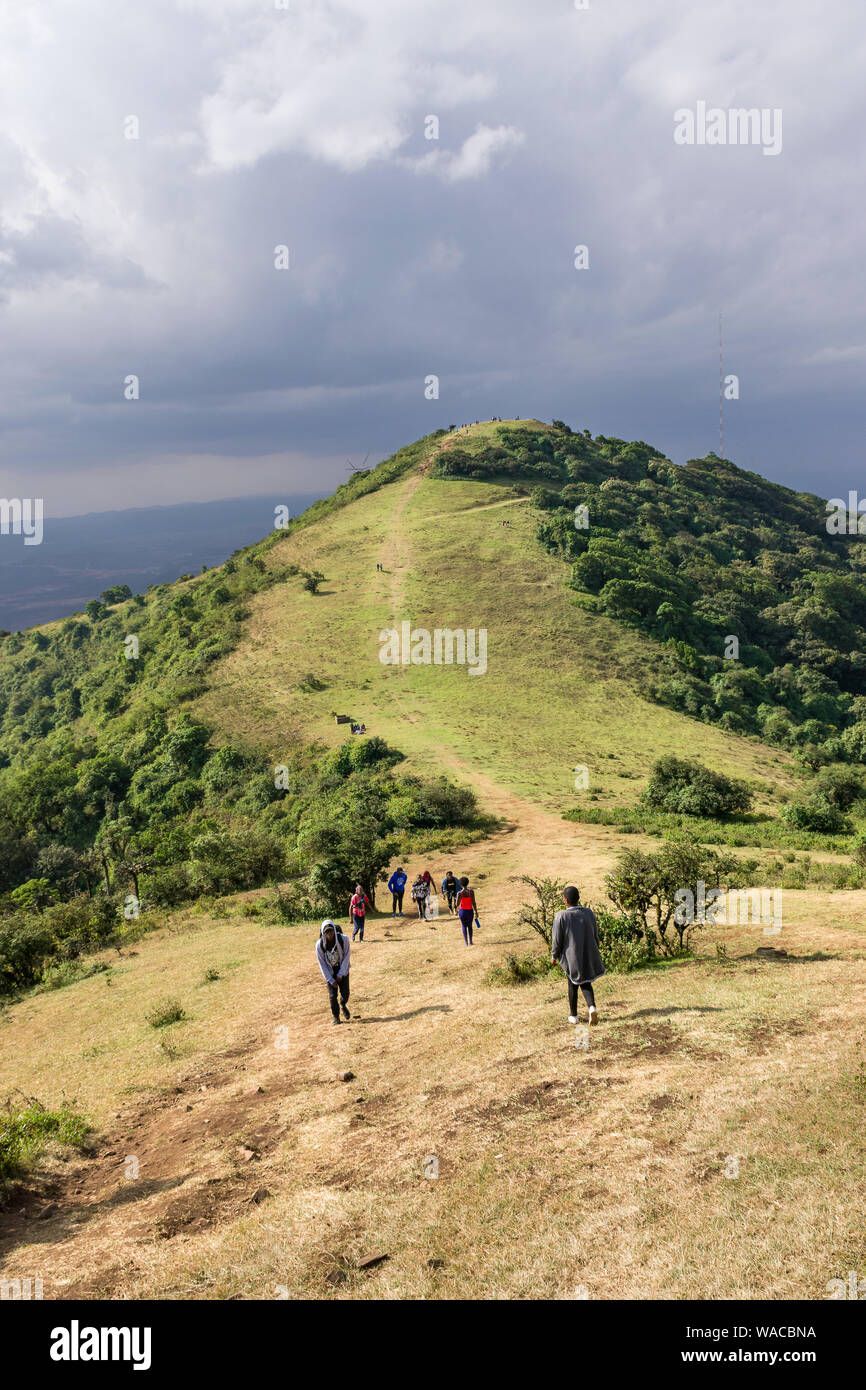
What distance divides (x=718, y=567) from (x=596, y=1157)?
91109mm

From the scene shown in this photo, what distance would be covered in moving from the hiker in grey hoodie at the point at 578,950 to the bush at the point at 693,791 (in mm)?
25489

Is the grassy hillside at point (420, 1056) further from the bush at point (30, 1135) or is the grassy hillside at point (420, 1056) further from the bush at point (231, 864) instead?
the bush at point (30, 1135)

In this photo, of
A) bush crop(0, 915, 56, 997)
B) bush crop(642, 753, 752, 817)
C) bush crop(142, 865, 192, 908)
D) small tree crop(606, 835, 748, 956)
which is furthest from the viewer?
bush crop(642, 753, 752, 817)

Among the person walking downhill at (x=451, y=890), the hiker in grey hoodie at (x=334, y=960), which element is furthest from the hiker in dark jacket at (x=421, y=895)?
the hiker in grey hoodie at (x=334, y=960)

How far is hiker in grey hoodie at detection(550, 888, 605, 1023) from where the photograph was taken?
9.78 metres

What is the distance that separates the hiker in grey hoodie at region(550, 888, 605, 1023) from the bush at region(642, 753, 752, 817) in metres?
25.5

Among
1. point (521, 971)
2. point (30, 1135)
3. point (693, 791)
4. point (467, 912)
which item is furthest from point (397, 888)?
point (693, 791)

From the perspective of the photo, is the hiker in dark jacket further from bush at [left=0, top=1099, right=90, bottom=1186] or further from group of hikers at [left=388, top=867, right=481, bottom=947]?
bush at [left=0, top=1099, right=90, bottom=1186]

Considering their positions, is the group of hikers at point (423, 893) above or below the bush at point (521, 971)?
below

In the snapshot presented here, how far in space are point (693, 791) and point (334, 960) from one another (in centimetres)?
2614

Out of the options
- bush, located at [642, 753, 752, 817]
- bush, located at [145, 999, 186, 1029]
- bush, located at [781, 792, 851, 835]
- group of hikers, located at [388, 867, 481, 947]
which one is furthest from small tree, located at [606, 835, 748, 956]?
bush, located at [642, 753, 752, 817]

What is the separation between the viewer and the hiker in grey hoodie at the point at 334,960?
471 inches

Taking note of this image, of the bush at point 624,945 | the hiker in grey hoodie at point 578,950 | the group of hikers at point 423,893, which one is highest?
the hiker in grey hoodie at point 578,950
